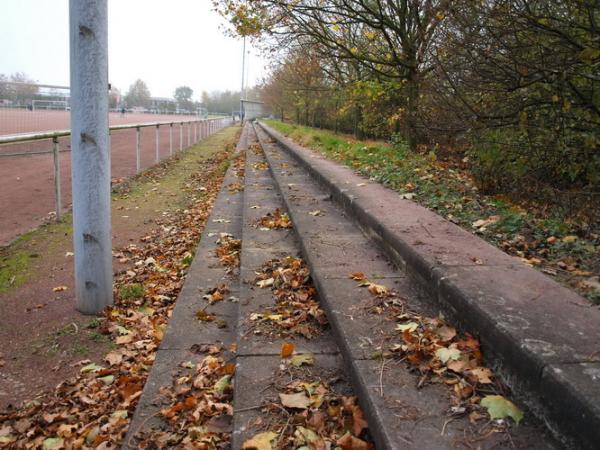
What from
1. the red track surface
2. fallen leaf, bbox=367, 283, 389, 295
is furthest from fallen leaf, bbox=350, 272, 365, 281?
the red track surface

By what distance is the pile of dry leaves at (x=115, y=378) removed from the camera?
95.0 inches

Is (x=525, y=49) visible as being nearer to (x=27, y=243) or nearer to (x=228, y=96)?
(x=27, y=243)

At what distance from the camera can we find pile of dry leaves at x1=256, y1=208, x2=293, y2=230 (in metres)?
5.27

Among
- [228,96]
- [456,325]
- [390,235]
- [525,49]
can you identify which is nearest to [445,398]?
[456,325]

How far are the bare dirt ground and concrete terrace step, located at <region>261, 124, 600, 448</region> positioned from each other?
1.67 metres

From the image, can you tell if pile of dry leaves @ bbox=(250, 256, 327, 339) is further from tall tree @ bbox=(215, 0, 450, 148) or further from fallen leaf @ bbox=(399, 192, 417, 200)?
tall tree @ bbox=(215, 0, 450, 148)

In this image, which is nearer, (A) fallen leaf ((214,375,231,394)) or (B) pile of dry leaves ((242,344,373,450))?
(B) pile of dry leaves ((242,344,373,450))

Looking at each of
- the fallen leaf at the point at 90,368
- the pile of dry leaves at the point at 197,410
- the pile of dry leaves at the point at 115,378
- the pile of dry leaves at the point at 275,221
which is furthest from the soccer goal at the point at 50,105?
the pile of dry leaves at the point at 197,410

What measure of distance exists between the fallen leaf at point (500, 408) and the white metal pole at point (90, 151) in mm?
2969

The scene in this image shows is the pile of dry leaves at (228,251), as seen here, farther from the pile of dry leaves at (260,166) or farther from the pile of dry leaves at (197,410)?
the pile of dry leaves at (260,166)

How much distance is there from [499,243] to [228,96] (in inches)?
5277

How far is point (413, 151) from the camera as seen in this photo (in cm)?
959

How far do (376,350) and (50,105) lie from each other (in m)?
13.1

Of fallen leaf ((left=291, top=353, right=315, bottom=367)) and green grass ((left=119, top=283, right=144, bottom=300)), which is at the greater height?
fallen leaf ((left=291, top=353, right=315, bottom=367))
